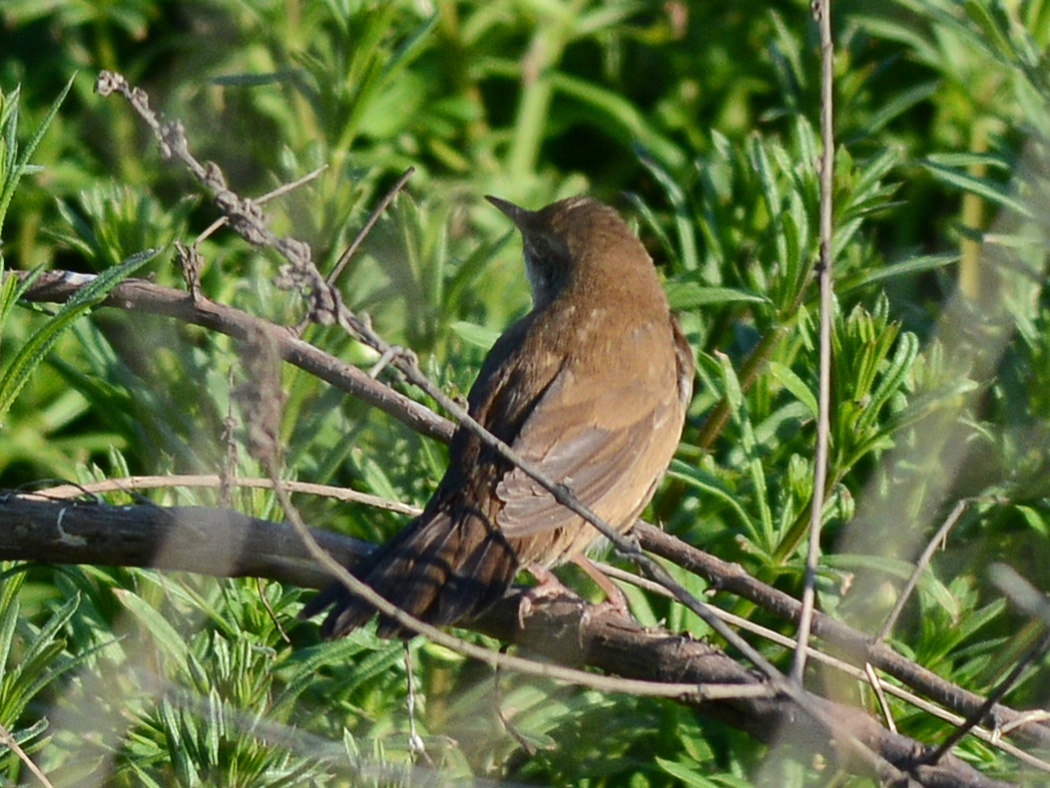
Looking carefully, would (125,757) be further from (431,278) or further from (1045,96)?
(1045,96)

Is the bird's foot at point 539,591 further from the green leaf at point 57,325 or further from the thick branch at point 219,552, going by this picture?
the green leaf at point 57,325

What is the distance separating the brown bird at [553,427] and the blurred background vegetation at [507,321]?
15 centimetres

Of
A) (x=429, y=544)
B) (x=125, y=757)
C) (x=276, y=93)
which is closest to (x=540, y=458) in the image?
(x=429, y=544)

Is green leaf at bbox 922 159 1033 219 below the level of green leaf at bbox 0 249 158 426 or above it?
above

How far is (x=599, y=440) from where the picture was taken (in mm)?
3982

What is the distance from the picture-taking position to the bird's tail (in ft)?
10.3

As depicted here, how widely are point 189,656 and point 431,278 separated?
167 cm

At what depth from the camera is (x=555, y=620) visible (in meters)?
3.46

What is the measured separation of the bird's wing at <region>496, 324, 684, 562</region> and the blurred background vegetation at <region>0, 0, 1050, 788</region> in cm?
15

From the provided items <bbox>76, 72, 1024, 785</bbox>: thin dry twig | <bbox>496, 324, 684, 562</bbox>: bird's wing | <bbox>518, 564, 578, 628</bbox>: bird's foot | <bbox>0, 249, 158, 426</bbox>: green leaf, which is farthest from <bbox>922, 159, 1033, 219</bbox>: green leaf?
<bbox>0, 249, 158, 426</bbox>: green leaf

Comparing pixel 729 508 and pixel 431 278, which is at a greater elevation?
pixel 431 278

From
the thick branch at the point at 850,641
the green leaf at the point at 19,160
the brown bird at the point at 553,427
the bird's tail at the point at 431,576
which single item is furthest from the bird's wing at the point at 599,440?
the green leaf at the point at 19,160

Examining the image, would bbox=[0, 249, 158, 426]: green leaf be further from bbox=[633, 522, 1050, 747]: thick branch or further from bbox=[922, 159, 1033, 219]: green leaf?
bbox=[922, 159, 1033, 219]: green leaf

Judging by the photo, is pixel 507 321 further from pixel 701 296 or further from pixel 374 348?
pixel 374 348
